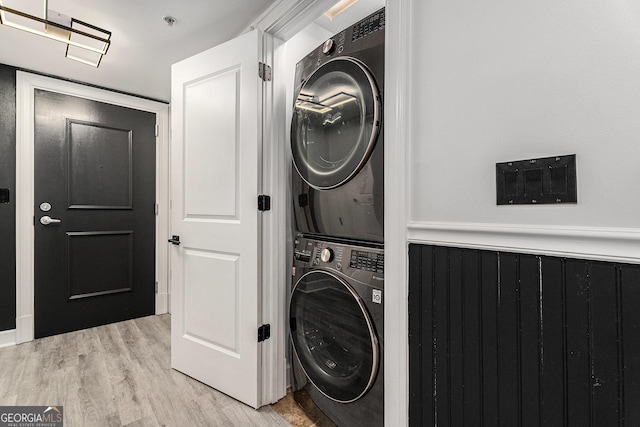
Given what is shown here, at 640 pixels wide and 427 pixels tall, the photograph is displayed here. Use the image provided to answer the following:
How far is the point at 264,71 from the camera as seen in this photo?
170cm

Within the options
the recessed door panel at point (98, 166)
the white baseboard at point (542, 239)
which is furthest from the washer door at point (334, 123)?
the recessed door panel at point (98, 166)

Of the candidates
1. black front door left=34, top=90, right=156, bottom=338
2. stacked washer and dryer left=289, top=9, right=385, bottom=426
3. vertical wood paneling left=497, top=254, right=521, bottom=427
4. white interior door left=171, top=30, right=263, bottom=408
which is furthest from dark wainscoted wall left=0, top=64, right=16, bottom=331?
vertical wood paneling left=497, top=254, right=521, bottom=427

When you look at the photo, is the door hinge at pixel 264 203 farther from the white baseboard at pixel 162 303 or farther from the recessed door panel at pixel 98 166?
the white baseboard at pixel 162 303

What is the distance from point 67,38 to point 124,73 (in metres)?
0.84

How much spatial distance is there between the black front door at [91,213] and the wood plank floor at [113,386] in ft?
1.16

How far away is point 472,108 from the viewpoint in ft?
3.05

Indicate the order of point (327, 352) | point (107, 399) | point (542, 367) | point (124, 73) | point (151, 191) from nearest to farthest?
point (542, 367), point (327, 352), point (107, 399), point (124, 73), point (151, 191)

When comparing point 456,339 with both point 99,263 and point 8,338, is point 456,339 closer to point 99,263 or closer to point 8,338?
point 99,263

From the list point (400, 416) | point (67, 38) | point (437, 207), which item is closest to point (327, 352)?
point (400, 416)

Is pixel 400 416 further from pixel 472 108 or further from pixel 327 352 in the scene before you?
pixel 472 108

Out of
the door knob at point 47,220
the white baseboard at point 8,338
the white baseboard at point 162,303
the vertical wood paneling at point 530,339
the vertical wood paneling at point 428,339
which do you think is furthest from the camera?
the white baseboard at point 162,303

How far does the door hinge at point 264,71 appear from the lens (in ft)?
5.51

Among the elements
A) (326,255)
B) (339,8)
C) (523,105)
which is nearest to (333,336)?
(326,255)

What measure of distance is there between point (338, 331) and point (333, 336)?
5 centimetres
